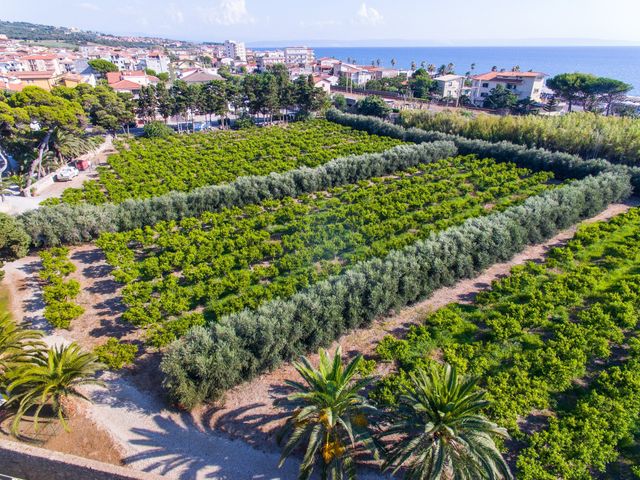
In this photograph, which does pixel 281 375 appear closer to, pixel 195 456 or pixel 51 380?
pixel 195 456

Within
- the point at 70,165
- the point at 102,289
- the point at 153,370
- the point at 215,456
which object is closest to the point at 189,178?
the point at 70,165

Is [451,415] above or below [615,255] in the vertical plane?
above

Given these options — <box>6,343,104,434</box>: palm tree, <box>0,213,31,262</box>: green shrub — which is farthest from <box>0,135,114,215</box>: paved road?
<box>6,343,104,434</box>: palm tree

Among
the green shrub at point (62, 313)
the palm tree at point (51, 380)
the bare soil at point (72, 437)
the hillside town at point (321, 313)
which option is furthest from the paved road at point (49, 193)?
the bare soil at point (72, 437)

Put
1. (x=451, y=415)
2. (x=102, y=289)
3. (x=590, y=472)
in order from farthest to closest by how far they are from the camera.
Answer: (x=102, y=289)
(x=590, y=472)
(x=451, y=415)

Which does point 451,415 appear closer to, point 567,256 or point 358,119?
point 567,256

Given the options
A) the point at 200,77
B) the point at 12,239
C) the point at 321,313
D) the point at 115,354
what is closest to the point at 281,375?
the point at 321,313
